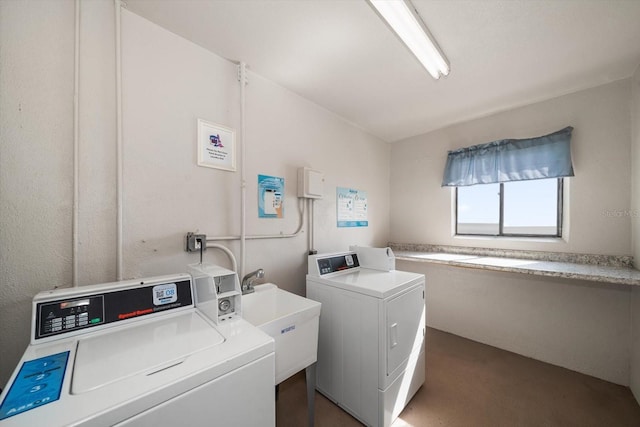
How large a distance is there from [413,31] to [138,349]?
2.03 metres

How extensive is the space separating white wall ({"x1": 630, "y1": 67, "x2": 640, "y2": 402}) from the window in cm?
44

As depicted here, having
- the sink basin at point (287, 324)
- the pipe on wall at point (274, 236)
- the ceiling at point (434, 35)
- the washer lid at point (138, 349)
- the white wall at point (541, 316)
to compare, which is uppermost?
the ceiling at point (434, 35)

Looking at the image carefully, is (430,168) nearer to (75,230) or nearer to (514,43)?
(514,43)

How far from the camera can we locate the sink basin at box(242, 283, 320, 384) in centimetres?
118

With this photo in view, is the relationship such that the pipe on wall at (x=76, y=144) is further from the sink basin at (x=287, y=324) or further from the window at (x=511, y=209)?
the window at (x=511, y=209)

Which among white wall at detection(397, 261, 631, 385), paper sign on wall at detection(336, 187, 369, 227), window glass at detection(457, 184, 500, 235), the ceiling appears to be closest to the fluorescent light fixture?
the ceiling

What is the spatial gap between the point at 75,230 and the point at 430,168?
10.8 ft

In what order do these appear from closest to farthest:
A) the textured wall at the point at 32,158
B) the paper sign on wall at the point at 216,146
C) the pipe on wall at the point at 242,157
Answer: the textured wall at the point at 32,158, the paper sign on wall at the point at 216,146, the pipe on wall at the point at 242,157

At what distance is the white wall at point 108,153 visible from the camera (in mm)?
1017

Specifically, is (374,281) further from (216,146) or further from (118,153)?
(118,153)

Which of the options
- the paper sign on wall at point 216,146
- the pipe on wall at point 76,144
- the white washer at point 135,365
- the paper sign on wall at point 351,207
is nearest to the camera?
A: the white washer at point 135,365

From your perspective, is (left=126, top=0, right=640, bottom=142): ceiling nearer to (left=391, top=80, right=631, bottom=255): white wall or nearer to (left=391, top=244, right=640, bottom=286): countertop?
(left=391, top=80, right=631, bottom=255): white wall

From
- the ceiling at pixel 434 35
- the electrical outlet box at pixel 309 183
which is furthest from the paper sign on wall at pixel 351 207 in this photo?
the ceiling at pixel 434 35

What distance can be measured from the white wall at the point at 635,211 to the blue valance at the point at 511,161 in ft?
1.14
